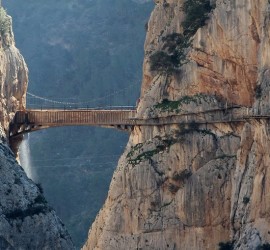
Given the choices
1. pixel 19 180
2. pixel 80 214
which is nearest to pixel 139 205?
pixel 19 180

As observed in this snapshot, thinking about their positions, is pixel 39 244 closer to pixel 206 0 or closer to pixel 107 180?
pixel 206 0

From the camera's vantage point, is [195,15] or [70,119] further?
[70,119]

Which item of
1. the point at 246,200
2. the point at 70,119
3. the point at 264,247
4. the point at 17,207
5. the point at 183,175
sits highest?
the point at 70,119

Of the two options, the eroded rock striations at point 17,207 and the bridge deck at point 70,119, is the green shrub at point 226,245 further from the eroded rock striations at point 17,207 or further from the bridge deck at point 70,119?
the bridge deck at point 70,119

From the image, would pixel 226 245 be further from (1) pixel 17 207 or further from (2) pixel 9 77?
(2) pixel 9 77

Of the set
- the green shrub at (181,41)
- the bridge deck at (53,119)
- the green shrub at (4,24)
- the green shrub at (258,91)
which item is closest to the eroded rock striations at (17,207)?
the bridge deck at (53,119)

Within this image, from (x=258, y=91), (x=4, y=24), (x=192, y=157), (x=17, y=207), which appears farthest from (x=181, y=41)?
(x=4, y=24)
